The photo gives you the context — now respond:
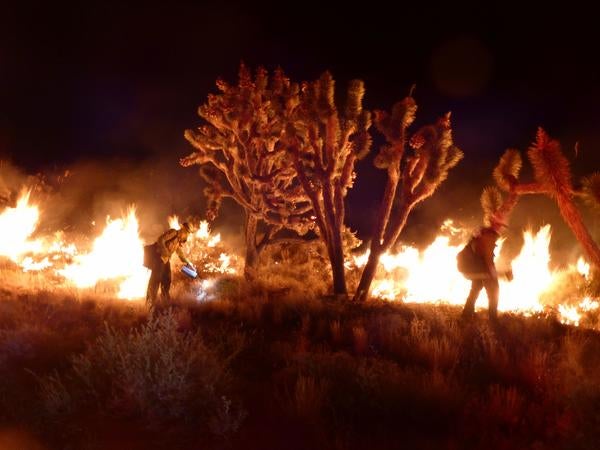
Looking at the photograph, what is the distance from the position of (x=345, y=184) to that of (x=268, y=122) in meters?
3.33

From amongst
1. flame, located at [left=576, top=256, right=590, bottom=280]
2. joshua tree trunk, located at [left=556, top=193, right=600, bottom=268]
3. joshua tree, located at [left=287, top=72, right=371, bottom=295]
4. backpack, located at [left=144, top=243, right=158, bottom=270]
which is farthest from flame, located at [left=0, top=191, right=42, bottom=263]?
flame, located at [left=576, top=256, right=590, bottom=280]

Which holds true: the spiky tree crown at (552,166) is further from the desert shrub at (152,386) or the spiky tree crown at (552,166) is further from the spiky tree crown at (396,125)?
the desert shrub at (152,386)

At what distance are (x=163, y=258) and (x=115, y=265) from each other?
4814 millimetres

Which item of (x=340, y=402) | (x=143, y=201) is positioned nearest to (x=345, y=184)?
(x=340, y=402)

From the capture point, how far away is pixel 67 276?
13969 millimetres

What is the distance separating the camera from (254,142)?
49.5 ft

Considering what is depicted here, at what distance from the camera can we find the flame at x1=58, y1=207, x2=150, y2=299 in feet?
43.7

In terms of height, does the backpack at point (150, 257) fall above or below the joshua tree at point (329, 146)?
below

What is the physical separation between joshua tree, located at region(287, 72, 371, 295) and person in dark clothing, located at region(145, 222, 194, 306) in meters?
3.27

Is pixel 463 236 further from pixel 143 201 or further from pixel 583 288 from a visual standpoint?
pixel 143 201

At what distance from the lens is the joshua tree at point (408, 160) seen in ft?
38.1

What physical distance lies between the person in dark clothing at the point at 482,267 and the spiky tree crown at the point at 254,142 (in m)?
5.88

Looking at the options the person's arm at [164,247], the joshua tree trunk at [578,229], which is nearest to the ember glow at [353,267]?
the person's arm at [164,247]

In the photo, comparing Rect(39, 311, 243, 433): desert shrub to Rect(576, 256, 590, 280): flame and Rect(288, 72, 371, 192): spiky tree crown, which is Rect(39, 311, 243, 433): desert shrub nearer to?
Rect(288, 72, 371, 192): spiky tree crown
